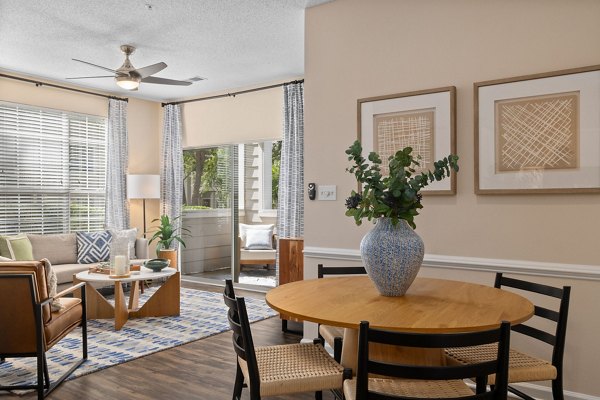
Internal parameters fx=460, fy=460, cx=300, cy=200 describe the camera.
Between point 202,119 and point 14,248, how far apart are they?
297 centimetres

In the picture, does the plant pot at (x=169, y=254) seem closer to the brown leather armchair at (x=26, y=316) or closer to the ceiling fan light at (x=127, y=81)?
the ceiling fan light at (x=127, y=81)

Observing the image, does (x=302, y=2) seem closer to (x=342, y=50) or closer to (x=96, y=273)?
(x=342, y=50)

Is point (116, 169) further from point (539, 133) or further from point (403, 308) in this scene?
point (403, 308)

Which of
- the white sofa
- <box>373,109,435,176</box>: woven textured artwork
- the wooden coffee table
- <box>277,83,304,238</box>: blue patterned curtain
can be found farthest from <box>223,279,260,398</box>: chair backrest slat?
the white sofa

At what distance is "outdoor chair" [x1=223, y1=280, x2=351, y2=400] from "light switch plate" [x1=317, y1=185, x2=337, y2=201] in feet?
5.24

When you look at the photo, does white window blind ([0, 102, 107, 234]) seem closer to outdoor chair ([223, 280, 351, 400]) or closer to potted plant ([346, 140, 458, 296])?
outdoor chair ([223, 280, 351, 400])

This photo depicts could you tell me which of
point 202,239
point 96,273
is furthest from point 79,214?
point 96,273

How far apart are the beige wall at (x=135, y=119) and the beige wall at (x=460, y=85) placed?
12.9 ft

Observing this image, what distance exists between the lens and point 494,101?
283 cm

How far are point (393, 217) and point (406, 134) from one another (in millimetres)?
1366

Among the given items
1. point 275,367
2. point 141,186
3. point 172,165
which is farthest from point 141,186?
point 275,367

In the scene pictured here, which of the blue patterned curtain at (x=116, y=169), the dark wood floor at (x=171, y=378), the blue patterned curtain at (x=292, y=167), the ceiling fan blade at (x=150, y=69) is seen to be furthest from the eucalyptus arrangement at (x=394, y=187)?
the blue patterned curtain at (x=116, y=169)

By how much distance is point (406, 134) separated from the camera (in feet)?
10.4

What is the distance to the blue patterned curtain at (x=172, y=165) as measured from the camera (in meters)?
6.84
